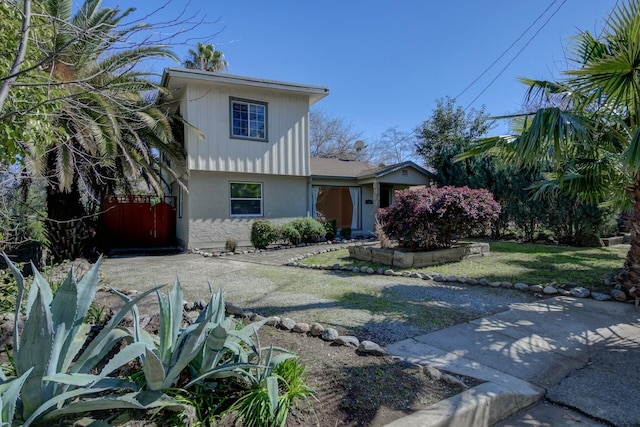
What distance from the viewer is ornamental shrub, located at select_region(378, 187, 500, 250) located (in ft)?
27.2

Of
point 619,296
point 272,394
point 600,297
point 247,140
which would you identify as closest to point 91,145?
point 247,140

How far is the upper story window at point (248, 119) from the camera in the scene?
40.5 feet

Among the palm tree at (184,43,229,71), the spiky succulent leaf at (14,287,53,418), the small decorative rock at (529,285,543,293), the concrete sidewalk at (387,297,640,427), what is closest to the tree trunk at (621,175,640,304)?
the concrete sidewalk at (387,297,640,427)

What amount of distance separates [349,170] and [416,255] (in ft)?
30.0

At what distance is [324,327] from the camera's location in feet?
12.9

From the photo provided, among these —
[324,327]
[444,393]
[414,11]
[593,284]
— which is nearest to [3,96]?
[324,327]

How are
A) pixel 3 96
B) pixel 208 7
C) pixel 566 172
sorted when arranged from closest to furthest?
pixel 3 96 < pixel 208 7 < pixel 566 172

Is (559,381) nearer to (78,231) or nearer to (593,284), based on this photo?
(593,284)

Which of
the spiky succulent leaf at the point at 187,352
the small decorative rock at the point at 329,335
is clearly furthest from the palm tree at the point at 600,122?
the spiky succulent leaf at the point at 187,352

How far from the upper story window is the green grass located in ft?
18.1

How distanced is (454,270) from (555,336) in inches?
149

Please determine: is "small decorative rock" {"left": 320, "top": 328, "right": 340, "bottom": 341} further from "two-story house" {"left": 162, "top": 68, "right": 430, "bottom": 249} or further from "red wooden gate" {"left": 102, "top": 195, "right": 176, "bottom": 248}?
"red wooden gate" {"left": 102, "top": 195, "right": 176, "bottom": 248}

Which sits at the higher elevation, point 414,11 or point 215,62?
point 215,62

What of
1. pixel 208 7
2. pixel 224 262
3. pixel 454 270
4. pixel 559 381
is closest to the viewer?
pixel 559 381
